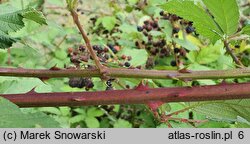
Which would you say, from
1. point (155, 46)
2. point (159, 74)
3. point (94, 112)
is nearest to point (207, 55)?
point (155, 46)

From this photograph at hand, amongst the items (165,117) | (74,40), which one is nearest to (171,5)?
(165,117)

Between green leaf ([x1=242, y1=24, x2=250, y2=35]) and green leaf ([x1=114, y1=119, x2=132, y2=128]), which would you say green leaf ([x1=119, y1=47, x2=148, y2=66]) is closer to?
green leaf ([x1=114, y1=119, x2=132, y2=128])

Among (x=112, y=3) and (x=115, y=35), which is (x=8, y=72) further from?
(x=112, y=3)

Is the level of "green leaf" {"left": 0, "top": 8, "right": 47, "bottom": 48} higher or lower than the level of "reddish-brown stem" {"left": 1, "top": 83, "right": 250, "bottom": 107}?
higher

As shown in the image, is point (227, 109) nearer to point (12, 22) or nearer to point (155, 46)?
point (12, 22)

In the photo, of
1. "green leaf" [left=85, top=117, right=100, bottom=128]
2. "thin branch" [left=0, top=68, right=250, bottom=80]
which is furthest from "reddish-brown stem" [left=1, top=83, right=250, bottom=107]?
"green leaf" [left=85, top=117, right=100, bottom=128]

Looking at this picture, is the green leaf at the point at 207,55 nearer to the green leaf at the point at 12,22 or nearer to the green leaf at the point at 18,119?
the green leaf at the point at 12,22

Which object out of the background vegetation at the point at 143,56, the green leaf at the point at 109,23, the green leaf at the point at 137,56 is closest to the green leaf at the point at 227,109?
the background vegetation at the point at 143,56
